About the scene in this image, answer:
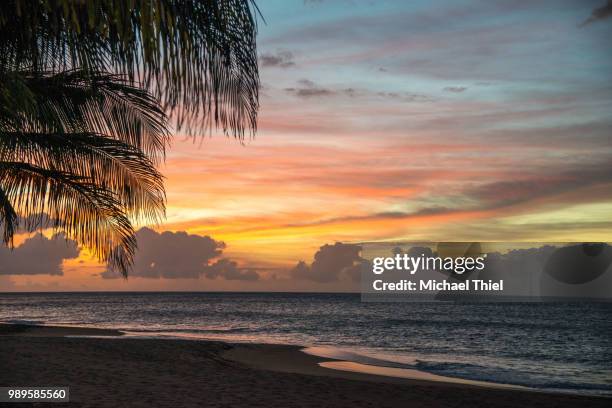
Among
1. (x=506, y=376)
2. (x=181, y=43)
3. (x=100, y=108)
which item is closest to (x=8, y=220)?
(x=100, y=108)

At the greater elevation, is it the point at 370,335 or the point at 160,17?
the point at 160,17

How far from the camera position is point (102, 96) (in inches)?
233

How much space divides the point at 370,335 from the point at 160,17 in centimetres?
4087

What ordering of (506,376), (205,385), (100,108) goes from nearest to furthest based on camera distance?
(100,108) → (205,385) → (506,376)

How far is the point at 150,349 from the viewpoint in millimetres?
21391

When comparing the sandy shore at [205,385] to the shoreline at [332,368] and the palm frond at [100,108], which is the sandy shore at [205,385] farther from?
the palm frond at [100,108]

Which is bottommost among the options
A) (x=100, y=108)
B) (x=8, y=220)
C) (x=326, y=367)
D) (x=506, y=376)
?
(x=506, y=376)

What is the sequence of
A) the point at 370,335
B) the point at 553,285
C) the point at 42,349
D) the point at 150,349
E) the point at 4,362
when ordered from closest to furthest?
the point at 4,362
the point at 42,349
the point at 150,349
the point at 370,335
the point at 553,285

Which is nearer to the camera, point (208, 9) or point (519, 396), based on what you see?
point (208, 9)

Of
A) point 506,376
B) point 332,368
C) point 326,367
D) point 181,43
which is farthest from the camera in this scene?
point 506,376

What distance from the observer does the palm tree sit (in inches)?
90.4

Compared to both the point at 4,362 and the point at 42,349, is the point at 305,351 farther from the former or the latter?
the point at 4,362

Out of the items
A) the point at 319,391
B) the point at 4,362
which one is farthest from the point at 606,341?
the point at 4,362

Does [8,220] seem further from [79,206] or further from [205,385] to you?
[205,385]
